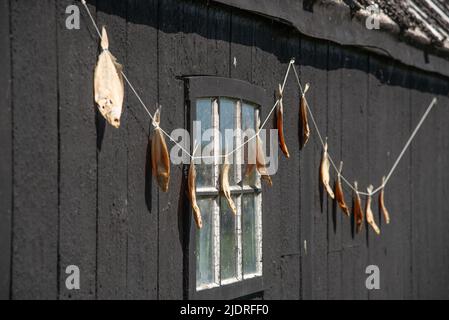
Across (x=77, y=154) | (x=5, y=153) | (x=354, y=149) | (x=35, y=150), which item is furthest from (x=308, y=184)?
(x=5, y=153)

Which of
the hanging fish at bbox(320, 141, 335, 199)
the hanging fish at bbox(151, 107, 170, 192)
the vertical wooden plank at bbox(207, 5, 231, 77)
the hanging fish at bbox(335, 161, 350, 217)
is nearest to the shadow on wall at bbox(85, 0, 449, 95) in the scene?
the vertical wooden plank at bbox(207, 5, 231, 77)

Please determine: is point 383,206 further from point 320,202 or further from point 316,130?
point 316,130

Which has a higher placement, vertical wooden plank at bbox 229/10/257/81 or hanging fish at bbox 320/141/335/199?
vertical wooden plank at bbox 229/10/257/81

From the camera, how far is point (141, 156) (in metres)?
3.87

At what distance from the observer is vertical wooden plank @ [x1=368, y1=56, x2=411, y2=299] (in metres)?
6.35

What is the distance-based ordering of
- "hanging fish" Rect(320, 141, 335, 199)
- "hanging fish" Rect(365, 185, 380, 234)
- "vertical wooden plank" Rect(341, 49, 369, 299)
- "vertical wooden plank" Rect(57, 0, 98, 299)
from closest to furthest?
"vertical wooden plank" Rect(57, 0, 98, 299) → "hanging fish" Rect(320, 141, 335, 199) → "vertical wooden plank" Rect(341, 49, 369, 299) → "hanging fish" Rect(365, 185, 380, 234)

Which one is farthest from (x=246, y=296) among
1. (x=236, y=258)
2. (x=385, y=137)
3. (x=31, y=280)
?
(x=385, y=137)

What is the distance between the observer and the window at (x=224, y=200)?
4.26 meters

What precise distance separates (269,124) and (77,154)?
1.72 metres

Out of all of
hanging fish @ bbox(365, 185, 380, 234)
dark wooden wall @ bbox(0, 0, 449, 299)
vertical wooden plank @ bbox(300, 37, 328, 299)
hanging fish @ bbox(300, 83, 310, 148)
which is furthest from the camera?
hanging fish @ bbox(365, 185, 380, 234)

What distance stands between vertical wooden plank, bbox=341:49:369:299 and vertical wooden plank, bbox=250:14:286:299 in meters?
0.95

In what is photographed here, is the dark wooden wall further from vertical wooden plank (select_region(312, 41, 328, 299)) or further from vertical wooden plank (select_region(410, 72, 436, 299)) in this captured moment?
vertical wooden plank (select_region(410, 72, 436, 299))

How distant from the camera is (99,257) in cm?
359

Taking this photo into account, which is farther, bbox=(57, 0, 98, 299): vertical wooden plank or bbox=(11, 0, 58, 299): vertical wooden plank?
bbox=(57, 0, 98, 299): vertical wooden plank
